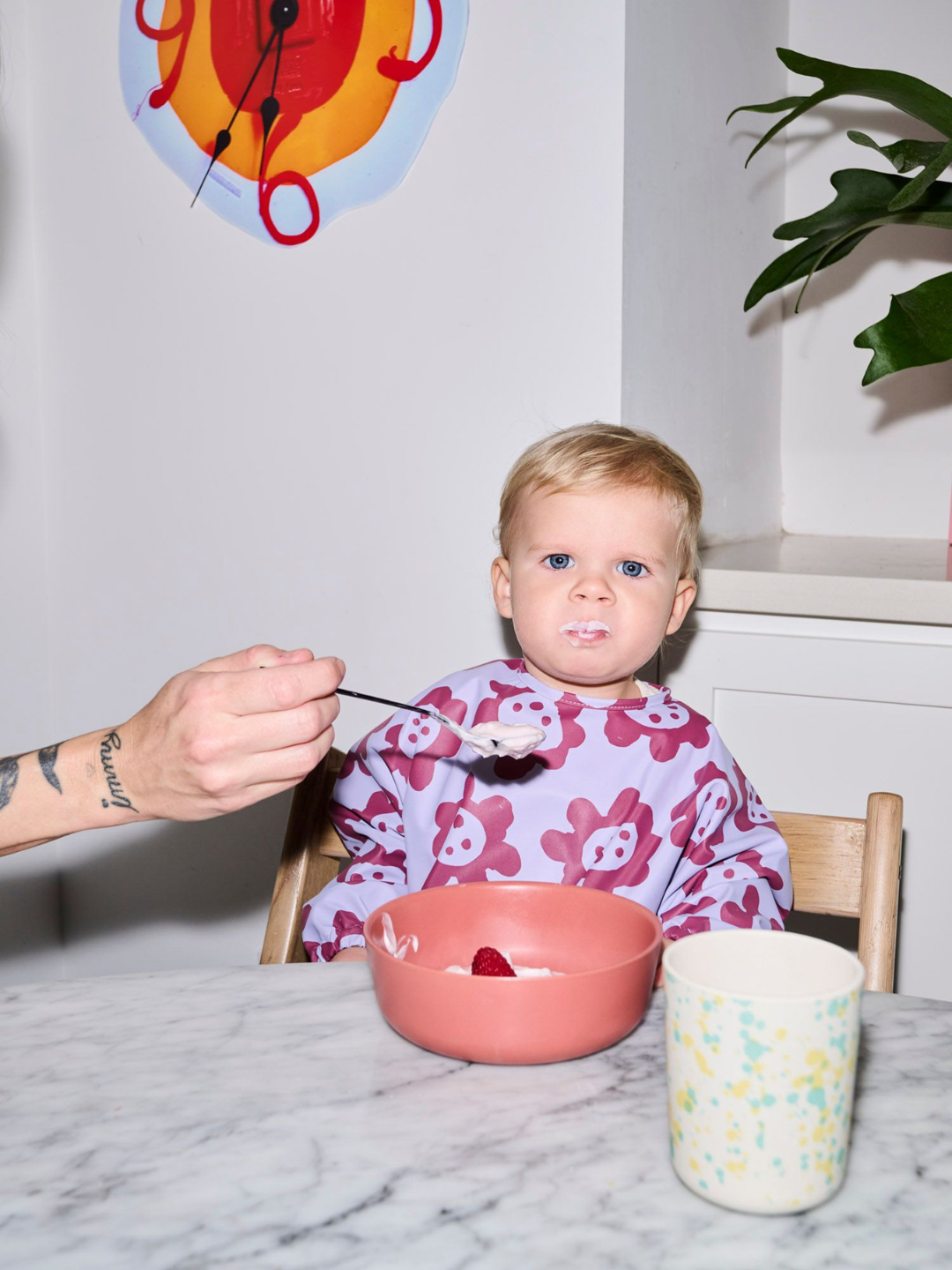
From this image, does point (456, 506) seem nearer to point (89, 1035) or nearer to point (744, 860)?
point (744, 860)

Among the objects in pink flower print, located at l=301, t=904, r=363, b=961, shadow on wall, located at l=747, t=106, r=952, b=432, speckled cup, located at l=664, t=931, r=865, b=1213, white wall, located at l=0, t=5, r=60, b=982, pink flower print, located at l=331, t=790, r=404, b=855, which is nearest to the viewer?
speckled cup, located at l=664, t=931, r=865, b=1213

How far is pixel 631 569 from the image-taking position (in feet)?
3.77

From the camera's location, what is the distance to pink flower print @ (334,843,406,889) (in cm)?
115

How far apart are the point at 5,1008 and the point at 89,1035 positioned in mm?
79

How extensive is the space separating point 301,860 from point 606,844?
283mm

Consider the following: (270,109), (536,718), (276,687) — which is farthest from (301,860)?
(270,109)

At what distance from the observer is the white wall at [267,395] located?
4.44 ft

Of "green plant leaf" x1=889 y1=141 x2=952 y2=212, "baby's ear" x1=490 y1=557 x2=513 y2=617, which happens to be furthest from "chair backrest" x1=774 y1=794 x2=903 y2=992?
"green plant leaf" x1=889 y1=141 x2=952 y2=212

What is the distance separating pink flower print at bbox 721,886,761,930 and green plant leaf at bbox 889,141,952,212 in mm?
732

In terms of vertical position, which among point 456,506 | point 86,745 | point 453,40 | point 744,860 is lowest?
point 744,860

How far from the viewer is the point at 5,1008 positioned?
75 cm

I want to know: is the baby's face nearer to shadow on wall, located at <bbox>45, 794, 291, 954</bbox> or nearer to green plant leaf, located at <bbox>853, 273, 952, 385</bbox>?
green plant leaf, located at <bbox>853, 273, 952, 385</bbox>

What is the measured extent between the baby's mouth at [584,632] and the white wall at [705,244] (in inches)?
13.2

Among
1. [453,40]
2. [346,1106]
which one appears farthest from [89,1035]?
[453,40]
